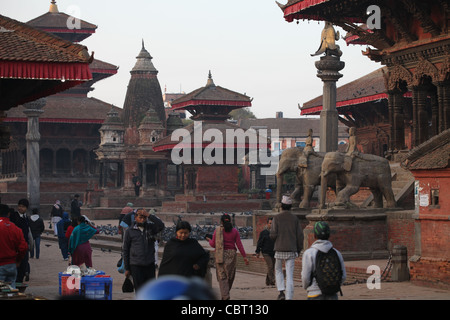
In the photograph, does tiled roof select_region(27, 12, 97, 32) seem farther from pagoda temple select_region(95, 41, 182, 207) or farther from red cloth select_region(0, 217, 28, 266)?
red cloth select_region(0, 217, 28, 266)

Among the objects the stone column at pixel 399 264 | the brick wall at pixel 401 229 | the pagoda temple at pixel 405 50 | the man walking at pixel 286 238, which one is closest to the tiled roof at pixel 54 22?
the pagoda temple at pixel 405 50

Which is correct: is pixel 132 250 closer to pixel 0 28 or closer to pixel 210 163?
pixel 0 28

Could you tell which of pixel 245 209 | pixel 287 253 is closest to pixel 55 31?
pixel 245 209

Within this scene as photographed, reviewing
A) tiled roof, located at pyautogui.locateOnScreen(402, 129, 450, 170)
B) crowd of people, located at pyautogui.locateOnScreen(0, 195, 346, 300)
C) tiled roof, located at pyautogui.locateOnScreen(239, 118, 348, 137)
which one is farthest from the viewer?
tiled roof, located at pyautogui.locateOnScreen(239, 118, 348, 137)

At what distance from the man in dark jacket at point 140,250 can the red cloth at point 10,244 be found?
151 centimetres

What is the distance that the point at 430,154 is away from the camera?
16078 millimetres

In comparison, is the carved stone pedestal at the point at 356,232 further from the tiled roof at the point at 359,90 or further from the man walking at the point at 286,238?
the tiled roof at the point at 359,90

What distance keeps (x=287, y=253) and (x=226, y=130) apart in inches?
1446

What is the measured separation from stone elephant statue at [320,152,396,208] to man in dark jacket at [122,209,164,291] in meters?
9.10

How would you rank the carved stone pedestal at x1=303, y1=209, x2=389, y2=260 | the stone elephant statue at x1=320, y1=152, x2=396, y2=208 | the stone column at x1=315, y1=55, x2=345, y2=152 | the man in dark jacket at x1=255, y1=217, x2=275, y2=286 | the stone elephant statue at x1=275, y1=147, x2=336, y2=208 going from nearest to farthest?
the man in dark jacket at x1=255, y1=217, x2=275, y2=286
the carved stone pedestal at x1=303, y1=209, x2=389, y2=260
the stone elephant statue at x1=320, y1=152, x2=396, y2=208
the stone elephant statue at x1=275, y1=147, x2=336, y2=208
the stone column at x1=315, y1=55, x2=345, y2=152

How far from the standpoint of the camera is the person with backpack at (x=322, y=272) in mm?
9336

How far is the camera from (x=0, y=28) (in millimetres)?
14906

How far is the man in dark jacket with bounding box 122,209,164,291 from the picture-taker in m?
12.2

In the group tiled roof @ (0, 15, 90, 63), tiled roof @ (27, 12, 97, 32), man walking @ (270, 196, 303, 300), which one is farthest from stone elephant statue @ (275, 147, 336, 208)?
tiled roof @ (27, 12, 97, 32)
